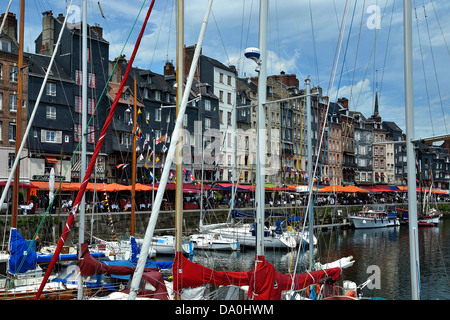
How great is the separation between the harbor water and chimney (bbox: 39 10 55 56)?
3068cm

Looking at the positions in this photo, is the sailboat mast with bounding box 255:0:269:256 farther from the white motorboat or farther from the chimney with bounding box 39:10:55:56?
the chimney with bounding box 39:10:55:56

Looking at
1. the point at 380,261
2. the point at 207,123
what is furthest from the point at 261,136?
the point at 207,123

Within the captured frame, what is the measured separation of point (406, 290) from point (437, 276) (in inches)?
179

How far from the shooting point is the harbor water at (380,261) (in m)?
23.9

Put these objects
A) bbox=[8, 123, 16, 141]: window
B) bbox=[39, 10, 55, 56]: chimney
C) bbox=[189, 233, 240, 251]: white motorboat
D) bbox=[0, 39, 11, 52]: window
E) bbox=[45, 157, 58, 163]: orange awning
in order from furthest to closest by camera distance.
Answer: bbox=[39, 10, 55, 56]: chimney → bbox=[45, 157, 58, 163]: orange awning → bbox=[8, 123, 16, 141]: window → bbox=[0, 39, 11, 52]: window → bbox=[189, 233, 240, 251]: white motorboat

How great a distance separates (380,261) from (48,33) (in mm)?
41634

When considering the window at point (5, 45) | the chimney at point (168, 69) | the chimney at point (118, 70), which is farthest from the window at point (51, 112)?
the chimney at point (168, 69)

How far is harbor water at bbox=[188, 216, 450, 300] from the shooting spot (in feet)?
78.4

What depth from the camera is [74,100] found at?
50.2m

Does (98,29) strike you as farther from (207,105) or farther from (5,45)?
(207,105)

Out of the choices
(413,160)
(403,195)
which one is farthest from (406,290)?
(403,195)

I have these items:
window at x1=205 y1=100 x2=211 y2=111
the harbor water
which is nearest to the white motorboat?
the harbor water
